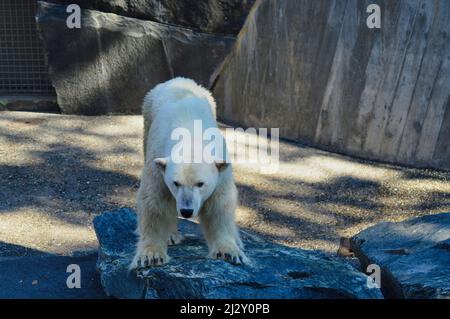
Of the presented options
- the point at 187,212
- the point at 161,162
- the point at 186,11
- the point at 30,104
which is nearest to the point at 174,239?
the point at 161,162

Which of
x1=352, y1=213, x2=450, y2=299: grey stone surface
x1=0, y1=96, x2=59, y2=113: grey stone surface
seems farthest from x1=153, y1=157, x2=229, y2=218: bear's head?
x1=0, y1=96, x2=59, y2=113: grey stone surface

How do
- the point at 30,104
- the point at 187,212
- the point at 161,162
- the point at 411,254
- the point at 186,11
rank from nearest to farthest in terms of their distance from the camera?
the point at 187,212
the point at 161,162
the point at 411,254
the point at 186,11
the point at 30,104

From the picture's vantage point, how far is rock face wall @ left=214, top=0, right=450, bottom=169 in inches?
311

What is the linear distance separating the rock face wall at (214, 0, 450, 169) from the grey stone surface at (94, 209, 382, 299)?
3.46 m

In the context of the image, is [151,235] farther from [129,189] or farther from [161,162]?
[129,189]

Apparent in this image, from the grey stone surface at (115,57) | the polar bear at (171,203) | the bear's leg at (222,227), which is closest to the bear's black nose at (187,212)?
the polar bear at (171,203)

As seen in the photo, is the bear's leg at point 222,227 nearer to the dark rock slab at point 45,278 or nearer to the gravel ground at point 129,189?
the dark rock slab at point 45,278

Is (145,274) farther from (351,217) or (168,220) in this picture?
(351,217)

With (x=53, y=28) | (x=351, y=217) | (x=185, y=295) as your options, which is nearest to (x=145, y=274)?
(x=185, y=295)

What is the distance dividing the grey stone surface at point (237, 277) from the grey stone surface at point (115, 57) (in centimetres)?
439

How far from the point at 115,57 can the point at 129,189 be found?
2247 mm

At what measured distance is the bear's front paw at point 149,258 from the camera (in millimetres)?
4637

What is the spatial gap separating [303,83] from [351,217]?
2019mm

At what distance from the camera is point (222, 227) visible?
473cm
